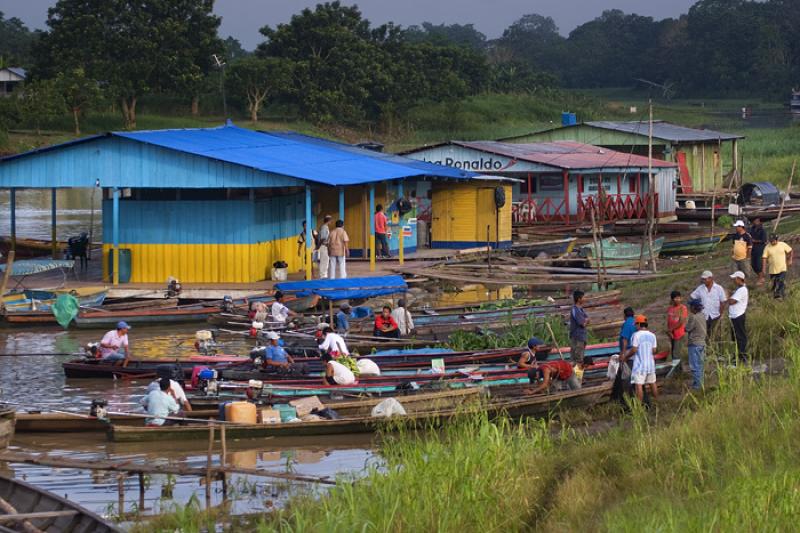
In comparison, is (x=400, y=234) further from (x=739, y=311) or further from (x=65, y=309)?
(x=739, y=311)

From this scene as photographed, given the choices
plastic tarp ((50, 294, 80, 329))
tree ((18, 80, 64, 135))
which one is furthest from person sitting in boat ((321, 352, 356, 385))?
tree ((18, 80, 64, 135))

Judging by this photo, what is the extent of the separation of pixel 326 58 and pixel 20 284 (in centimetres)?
4664

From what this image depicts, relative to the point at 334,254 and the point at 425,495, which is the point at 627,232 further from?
the point at 425,495

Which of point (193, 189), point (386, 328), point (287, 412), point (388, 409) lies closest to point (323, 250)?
point (193, 189)

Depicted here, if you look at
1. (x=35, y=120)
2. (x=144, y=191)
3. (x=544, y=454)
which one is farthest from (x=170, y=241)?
(x=35, y=120)

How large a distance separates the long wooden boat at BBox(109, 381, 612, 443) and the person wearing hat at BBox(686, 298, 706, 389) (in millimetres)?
1216

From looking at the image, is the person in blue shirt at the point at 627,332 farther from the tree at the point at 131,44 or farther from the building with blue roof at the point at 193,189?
the tree at the point at 131,44

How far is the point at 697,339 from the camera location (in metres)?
17.4

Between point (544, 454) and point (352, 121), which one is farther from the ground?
point (352, 121)

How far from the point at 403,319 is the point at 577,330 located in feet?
15.2

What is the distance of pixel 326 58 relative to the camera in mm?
73750

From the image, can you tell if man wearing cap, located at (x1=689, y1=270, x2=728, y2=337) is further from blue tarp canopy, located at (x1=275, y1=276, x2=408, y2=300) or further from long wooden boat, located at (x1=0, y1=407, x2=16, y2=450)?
long wooden boat, located at (x1=0, y1=407, x2=16, y2=450)

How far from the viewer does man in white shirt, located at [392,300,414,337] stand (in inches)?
905

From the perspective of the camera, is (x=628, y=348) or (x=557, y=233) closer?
(x=628, y=348)
